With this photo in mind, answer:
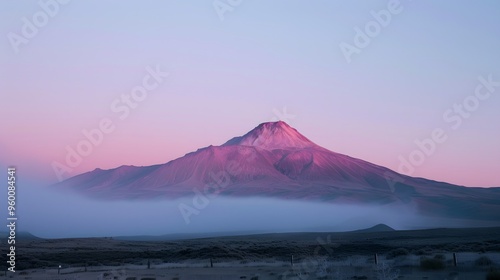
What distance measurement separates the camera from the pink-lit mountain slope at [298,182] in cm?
16138

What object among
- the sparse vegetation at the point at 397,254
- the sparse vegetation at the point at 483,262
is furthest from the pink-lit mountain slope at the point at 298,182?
the sparse vegetation at the point at 483,262

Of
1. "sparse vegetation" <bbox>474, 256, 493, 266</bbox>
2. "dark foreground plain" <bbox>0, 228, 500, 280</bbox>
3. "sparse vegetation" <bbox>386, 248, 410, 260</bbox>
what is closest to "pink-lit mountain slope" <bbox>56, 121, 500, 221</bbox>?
"dark foreground plain" <bbox>0, 228, 500, 280</bbox>

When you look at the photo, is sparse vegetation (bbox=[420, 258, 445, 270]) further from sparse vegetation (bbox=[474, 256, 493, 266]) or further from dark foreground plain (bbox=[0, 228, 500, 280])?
sparse vegetation (bbox=[474, 256, 493, 266])

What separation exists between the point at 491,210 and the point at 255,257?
11715cm

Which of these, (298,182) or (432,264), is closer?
(432,264)

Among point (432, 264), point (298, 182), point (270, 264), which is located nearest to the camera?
point (432, 264)

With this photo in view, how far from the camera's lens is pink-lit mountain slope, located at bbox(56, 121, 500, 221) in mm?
161375

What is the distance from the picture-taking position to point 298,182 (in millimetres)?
171250

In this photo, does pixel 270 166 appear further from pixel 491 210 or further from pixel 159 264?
pixel 159 264

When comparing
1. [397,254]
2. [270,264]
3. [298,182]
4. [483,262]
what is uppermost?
[298,182]

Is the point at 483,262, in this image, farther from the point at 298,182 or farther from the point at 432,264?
the point at 298,182

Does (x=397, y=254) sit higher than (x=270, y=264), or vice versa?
(x=397, y=254)

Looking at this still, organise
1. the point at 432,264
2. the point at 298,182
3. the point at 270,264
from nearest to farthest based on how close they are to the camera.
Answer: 1. the point at 432,264
2. the point at 270,264
3. the point at 298,182

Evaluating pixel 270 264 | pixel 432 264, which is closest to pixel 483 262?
pixel 432 264
